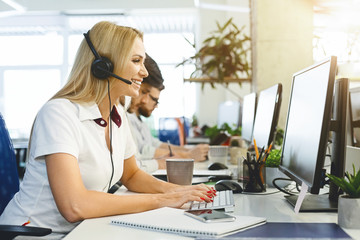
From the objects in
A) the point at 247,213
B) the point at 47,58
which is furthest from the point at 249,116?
the point at 47,58

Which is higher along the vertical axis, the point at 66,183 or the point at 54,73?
the point at 54,73

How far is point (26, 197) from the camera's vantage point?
1256 millimetres

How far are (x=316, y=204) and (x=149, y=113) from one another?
6.47 ft

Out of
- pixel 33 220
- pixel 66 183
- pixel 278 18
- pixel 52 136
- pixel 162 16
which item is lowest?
pixel 33 220

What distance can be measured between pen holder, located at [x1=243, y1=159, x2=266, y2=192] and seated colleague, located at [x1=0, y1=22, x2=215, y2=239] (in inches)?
9.7

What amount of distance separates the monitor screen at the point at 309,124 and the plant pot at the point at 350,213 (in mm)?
68

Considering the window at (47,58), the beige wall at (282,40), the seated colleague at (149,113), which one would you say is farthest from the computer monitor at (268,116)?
the window at (47,58)

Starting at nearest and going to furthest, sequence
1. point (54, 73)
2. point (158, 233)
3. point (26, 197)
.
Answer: point (158, 233), point (26, 197), point (54, 73)

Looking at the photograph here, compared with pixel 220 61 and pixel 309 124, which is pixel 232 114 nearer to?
pixel 220 61

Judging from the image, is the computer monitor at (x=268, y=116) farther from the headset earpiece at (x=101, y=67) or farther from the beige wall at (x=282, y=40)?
the beige wall at (x=282, y=40)

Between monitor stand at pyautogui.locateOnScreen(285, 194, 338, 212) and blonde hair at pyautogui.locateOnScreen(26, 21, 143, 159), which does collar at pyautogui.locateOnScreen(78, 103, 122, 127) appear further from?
monitor stand at pyautogui.locateOnScreen(285, 194, 338, 212)

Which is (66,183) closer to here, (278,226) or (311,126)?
(278,226)

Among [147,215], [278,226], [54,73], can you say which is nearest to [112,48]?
[147,215]

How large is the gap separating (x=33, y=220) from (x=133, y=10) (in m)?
7.22
